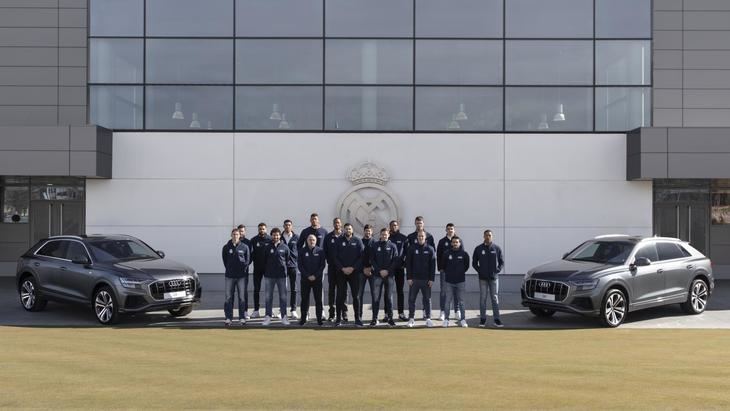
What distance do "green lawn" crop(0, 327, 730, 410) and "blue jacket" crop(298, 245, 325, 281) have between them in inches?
42.7

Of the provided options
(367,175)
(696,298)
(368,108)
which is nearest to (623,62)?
(368,108)

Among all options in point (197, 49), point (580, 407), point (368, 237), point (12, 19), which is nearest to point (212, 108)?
point (197, 49)

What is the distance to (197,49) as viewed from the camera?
18.6 metres

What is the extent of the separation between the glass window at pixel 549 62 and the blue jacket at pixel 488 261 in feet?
24.9

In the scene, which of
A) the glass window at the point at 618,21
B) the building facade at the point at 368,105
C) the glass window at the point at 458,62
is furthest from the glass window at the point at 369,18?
the glass window at the point at 618,21

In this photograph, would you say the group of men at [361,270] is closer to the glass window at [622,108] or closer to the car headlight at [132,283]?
the car headlight at [132,283]

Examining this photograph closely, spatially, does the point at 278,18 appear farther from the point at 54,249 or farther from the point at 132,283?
the point at 132,283

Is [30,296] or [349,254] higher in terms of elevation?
[349,254]

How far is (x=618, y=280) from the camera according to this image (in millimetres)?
12594

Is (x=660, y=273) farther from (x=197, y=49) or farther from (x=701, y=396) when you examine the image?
(x=197, y=49)

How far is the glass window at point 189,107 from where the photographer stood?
60.6ft

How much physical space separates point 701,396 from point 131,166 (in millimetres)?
15651

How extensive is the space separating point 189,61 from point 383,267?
9704 mm

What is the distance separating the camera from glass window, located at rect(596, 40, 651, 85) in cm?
1859
